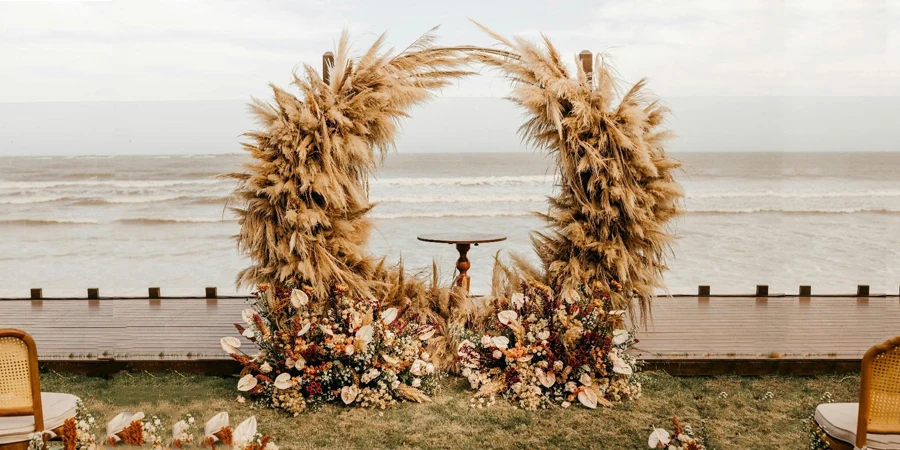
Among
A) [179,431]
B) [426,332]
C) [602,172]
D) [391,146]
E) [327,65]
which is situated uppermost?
[327,65]

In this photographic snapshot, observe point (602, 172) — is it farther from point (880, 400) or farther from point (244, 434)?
point (244, 434)

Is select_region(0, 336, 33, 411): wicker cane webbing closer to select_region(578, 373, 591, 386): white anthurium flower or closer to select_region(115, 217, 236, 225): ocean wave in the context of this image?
select_region(578, 373, 591, 386): white anthurium flower

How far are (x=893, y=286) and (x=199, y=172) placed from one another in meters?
19.8

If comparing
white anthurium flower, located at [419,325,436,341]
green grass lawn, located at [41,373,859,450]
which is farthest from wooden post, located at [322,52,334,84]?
green grass lawn, located at [41,373,859,450]

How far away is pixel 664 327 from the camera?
5.98 metres

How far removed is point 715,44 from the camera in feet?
54.8

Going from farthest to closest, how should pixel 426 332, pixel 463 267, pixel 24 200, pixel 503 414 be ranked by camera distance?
1. pixel 24 200
2. pixel 463 267
3. pixel 426 332
4. pixel 503 414

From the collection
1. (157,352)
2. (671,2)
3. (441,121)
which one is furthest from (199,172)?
(157,352)

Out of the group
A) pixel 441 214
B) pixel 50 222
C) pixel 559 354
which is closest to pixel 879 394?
pixel 559 354

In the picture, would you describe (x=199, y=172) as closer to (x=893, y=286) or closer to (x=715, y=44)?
(x=715, y=44)

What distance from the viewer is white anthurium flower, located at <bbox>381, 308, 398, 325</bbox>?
187 inches

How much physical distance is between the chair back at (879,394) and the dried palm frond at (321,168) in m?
3.23

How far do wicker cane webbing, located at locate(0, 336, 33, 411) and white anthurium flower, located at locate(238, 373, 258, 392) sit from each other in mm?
1819

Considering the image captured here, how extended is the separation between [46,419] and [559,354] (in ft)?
10.6
